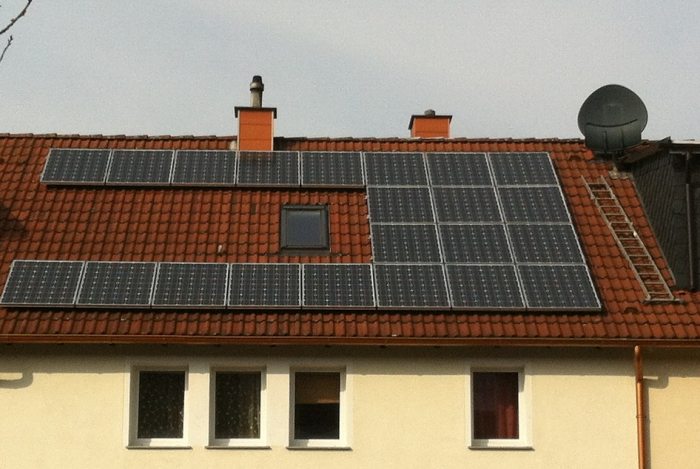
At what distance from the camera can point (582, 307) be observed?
14.2 metres

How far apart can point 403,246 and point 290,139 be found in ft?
13.8

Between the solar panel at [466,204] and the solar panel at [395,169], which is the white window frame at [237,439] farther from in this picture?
the solar panel at [395,169]

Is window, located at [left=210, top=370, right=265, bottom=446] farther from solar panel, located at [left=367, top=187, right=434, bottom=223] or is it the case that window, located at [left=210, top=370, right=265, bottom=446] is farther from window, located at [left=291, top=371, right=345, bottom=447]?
solar panel, located at [left=367, top=187, right=434, bottom=223]

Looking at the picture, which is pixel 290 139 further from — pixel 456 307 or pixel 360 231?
pixel 456 307

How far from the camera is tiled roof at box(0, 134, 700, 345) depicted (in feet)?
45.1

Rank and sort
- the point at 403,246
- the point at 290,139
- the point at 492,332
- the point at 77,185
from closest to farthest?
1. the point at 492,332
2. the point at 403,246
3. the point at 77,185
4. the point at 290,139

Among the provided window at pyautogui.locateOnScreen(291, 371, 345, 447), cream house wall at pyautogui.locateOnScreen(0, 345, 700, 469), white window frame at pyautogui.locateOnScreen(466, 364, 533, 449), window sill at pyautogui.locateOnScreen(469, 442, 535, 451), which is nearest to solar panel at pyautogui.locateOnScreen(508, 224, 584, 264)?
cream house wall at pyautogui.locateOnScreen(0, 345, 700, 469)

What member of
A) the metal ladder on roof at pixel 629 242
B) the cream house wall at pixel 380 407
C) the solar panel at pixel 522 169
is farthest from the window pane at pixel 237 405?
the metal ladder on roof at pixel 629 242

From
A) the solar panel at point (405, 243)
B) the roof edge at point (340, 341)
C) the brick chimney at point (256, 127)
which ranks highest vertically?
the brick chimney at point (256, 127)

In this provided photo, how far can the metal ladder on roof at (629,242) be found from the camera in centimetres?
1480

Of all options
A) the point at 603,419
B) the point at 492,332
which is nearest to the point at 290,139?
the point at 492,332

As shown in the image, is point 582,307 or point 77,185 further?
point 77,185

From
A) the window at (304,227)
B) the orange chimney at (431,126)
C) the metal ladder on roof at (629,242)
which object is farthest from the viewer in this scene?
the orange chimney at (431,126)

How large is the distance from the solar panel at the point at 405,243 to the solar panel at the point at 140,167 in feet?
12.3
